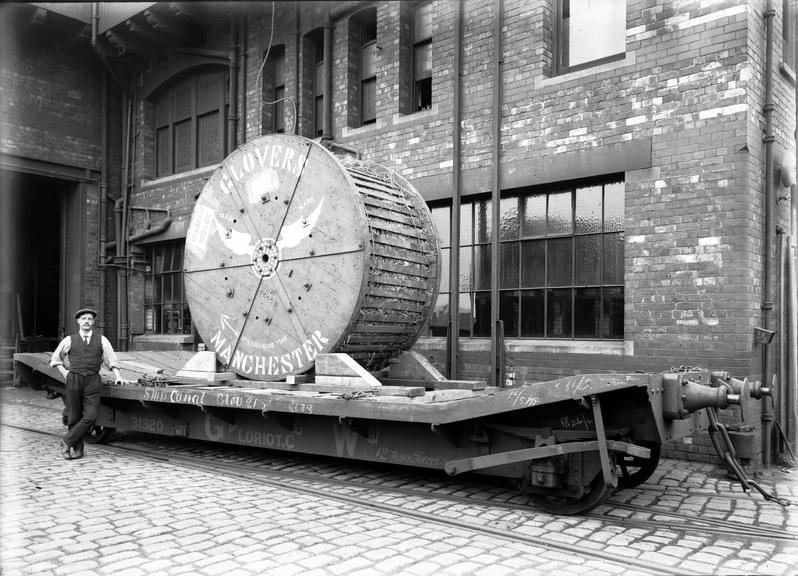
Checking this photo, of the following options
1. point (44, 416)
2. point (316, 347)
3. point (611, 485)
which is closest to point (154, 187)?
point (44, 416)

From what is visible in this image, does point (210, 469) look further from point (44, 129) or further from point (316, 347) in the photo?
point (44, 129)

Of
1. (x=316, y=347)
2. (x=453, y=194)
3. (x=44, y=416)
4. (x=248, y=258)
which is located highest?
(x=453, y=194)

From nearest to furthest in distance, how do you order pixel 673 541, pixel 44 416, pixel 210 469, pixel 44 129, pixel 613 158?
1. pixel 673 541
2. pixel 210 469
3. pixel 613 158
4. pixel 44 416
5. pixel 44 129

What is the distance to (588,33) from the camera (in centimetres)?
836

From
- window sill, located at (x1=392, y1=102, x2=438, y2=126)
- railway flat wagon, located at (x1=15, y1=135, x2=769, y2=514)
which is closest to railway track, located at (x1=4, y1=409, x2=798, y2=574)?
railway flat wagon, located at (x1=15, y1=135, x2=769, y2=514)

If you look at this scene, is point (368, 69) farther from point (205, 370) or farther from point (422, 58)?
point (205, 370)

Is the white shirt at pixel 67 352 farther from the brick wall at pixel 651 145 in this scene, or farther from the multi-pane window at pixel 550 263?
the multi-pane window at pixel 550 263

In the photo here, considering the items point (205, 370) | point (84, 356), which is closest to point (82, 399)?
point (84, 356)

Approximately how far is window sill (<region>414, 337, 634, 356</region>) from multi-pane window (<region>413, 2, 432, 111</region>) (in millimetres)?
3297

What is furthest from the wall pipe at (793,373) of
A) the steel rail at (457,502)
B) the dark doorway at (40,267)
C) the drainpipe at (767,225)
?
the dark doorway at (40,267)

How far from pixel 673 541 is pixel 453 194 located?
5535 millimetres

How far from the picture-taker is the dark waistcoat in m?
7.56

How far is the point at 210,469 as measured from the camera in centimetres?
664

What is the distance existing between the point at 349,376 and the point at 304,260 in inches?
49.4
